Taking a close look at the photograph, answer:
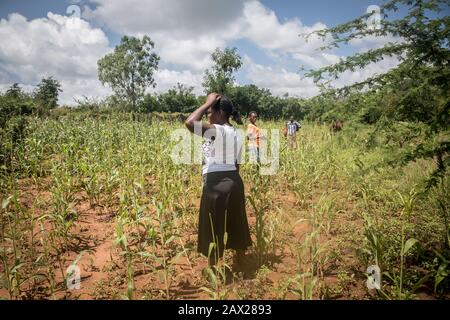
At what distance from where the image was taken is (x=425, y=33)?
213cm

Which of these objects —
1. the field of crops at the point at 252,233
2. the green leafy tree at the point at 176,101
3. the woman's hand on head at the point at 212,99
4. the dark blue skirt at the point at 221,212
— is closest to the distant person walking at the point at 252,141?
the field of crops at the point at 252,233

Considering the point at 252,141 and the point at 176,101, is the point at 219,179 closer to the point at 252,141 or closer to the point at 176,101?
the point at 252,141

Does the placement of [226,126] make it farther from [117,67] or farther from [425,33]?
[117,67]

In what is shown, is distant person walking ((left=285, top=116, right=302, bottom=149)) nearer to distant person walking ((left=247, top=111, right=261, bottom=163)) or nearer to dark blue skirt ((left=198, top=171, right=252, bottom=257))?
distant person walking ((left=247, top=111, right=261, bottom=163))

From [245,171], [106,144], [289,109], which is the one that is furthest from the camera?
[289,109]

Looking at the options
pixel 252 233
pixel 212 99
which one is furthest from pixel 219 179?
pixel 252 233

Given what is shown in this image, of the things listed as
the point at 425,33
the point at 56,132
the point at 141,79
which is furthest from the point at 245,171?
the point at 141,79

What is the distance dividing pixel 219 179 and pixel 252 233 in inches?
50.8

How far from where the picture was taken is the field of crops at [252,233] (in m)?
2.47

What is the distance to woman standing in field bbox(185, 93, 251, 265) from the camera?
98.1 inches

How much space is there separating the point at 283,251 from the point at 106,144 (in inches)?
212

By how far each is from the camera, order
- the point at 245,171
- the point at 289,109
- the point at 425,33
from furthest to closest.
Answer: the point at 289,109 < the point at 245,171 < the point at 425,33

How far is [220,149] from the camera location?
249cm

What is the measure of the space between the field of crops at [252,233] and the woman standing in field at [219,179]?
336 mm
